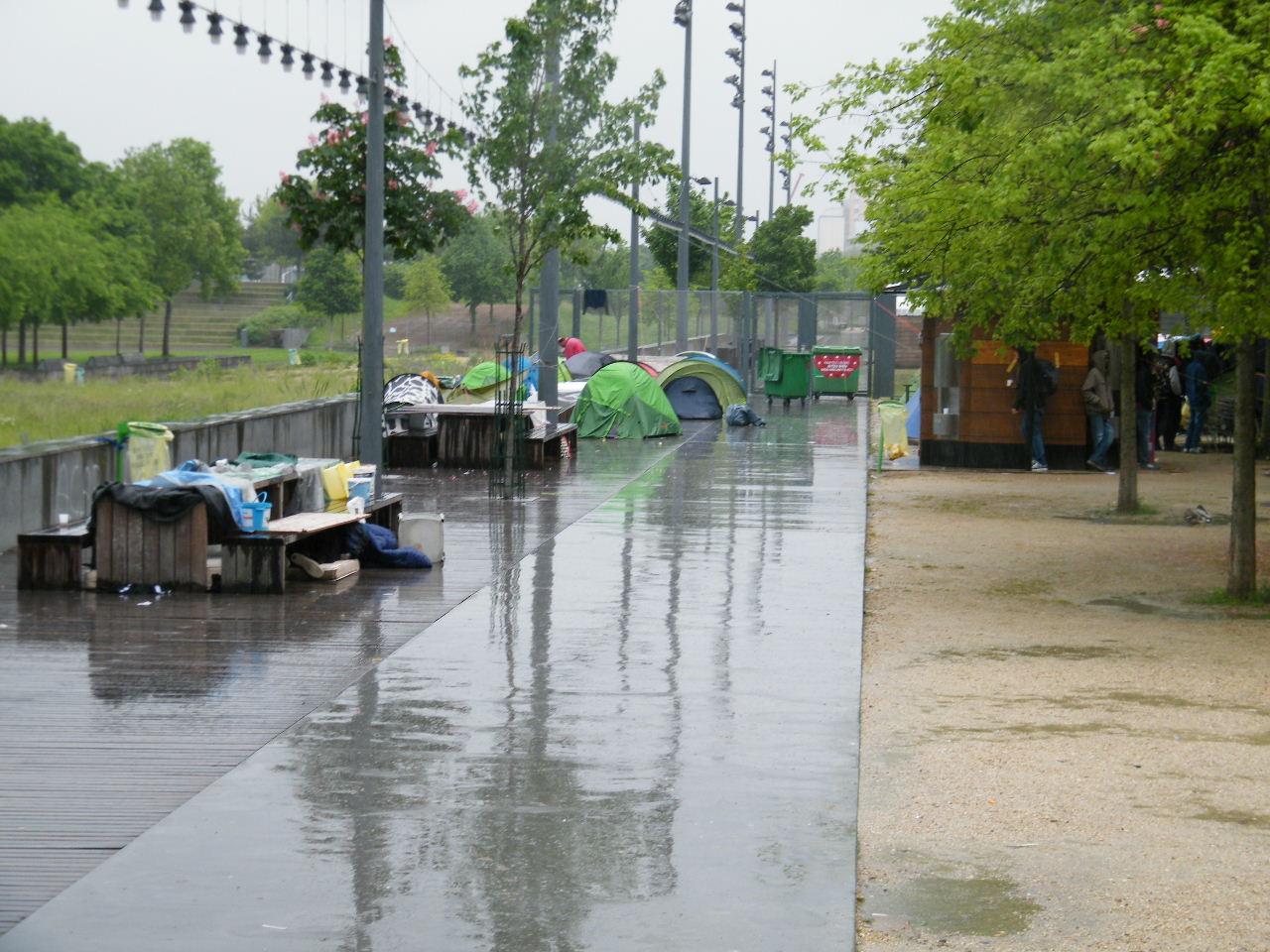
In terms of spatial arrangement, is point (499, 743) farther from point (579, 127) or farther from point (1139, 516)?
point (579, 127)

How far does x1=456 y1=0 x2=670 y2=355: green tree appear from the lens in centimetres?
2197

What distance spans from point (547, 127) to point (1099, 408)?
27.9 ft

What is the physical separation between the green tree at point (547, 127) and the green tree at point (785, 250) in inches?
1686

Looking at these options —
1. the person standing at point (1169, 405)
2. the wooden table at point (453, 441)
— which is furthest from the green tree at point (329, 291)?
the wooden table at point (453, 441)

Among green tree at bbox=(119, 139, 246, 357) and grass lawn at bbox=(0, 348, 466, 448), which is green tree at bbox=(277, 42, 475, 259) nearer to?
grass lawn at bbox=(0, 348, 466, 448)

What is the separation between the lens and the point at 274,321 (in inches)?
2894

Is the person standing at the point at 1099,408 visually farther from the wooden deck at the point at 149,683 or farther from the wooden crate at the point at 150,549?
the wooden crate at the point at 150,549

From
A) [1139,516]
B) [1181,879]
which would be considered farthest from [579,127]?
[1181,879]

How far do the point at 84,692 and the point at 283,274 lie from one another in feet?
357

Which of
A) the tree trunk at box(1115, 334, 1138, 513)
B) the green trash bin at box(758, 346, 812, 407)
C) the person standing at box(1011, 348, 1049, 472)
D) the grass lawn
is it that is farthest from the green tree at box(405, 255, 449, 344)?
the tree trunk at box(1115, 334, 1138, 513)

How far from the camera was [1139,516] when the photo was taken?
1739 centimetres

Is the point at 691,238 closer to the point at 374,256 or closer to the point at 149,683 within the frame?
the point at 374,256

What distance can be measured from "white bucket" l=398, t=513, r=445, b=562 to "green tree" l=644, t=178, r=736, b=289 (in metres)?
42.9

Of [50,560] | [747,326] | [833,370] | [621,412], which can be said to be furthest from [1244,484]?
[747,326]
